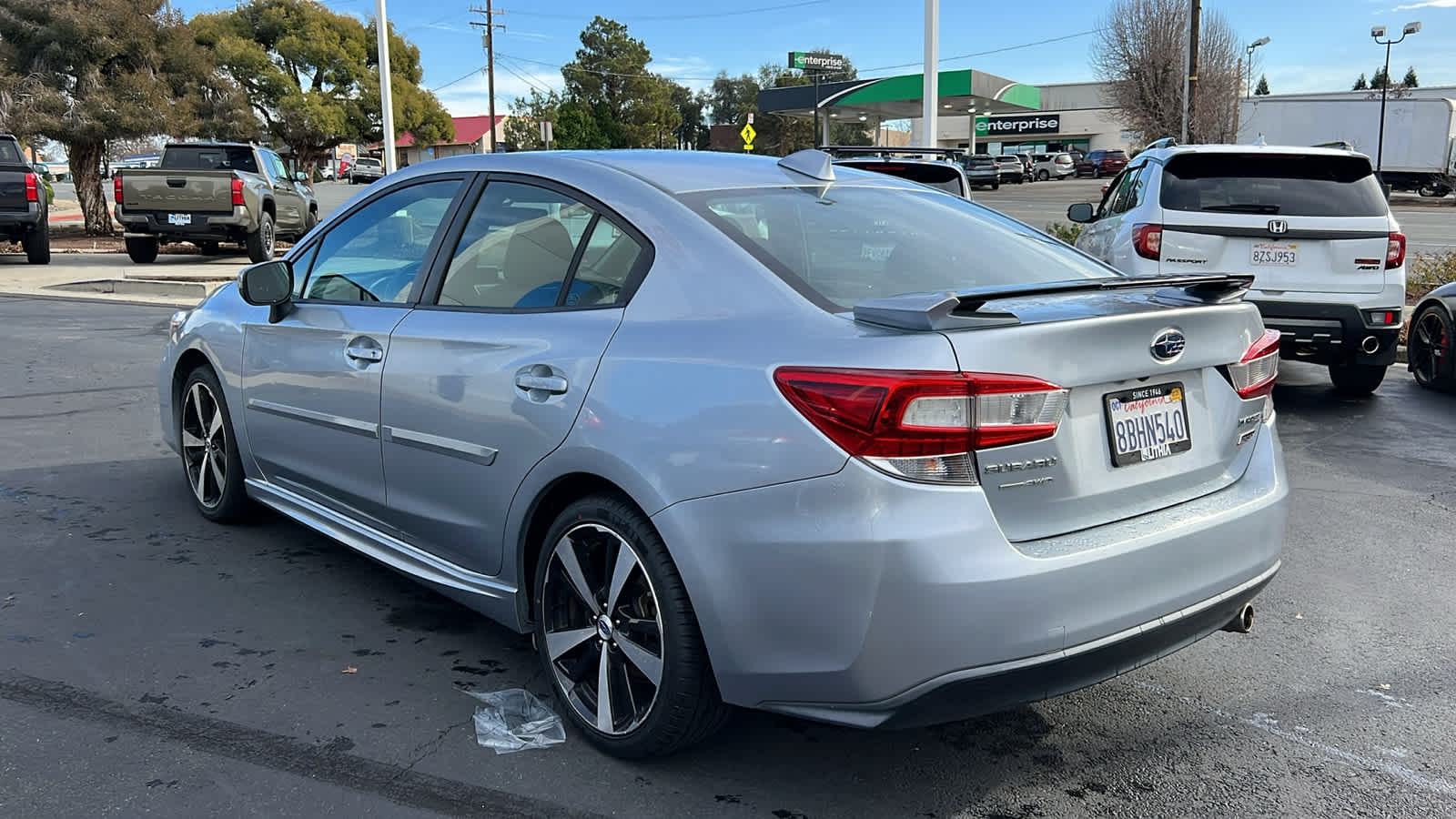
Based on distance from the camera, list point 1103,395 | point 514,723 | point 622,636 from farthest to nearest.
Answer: point 514,723, point 622,636, point 1103,395

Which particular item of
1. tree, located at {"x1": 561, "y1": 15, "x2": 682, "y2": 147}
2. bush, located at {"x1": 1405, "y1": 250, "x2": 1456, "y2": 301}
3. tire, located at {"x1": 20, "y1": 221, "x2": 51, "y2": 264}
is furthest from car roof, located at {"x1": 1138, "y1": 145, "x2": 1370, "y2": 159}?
tree, located at {"x1": 561, "y1": 15, "x2": 682, "y2": 147}

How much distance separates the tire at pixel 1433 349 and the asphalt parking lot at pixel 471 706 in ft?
11.9

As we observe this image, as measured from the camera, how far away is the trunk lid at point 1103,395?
2564 millimetres

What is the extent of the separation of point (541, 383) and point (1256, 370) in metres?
1.96

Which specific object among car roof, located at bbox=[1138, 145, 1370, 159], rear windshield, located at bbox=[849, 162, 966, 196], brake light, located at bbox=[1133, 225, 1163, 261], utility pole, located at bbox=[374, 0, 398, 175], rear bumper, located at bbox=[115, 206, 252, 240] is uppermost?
utility pole, located at bbox=[374, 0, 398, 175]

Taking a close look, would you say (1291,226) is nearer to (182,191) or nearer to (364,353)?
(364,353)

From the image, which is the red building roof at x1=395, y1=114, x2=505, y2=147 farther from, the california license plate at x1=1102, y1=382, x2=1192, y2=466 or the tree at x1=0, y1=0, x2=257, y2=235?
the california license plate at x1=1102, y1=382, x2=1192, y2=466

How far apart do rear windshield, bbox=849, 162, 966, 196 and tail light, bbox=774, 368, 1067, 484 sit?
6.83 m

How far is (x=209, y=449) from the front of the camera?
519cm

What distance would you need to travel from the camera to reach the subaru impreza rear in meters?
2.49

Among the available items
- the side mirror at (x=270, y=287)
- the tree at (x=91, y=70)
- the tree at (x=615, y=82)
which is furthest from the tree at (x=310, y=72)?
the side mirror at (x=270, y=287)

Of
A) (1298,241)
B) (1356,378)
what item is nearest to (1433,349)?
(1356,378)

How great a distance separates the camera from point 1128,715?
3.39m

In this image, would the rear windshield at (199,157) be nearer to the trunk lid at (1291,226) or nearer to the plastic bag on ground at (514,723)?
the trunk lid at (1291,226)
